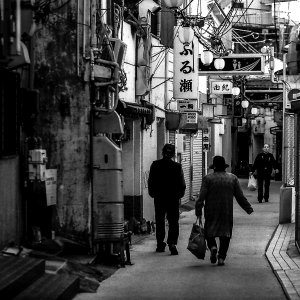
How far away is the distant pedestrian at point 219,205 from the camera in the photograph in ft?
47.0

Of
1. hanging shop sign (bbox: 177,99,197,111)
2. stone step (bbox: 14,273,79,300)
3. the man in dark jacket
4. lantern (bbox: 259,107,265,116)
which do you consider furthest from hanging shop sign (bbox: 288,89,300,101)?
lantern (bbox: 259,107,265,116)

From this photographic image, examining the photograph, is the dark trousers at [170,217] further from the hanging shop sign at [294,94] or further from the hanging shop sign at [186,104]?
the hanging shop sign at [186,104]

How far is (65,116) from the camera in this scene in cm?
1388

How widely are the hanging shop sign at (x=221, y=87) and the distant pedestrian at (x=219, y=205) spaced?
20.1 metres

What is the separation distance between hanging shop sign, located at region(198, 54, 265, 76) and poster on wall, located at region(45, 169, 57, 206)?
13698 millimetres

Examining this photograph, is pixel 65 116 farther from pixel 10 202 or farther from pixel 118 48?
pixel 118 48

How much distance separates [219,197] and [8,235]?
12.7 feet

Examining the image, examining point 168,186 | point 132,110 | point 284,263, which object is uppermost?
point 132,110

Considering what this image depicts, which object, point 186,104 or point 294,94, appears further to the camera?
point 186,104

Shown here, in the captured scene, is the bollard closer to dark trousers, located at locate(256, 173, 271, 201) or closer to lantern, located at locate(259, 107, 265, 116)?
dark trousers, located at locate(256, 173, 271, 201)

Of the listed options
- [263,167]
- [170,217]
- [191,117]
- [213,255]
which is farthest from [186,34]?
[213,255]

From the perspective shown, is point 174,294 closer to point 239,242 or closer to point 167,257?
point 167,257

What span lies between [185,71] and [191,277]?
11.9m

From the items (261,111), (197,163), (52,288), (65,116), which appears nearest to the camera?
(52,288)
